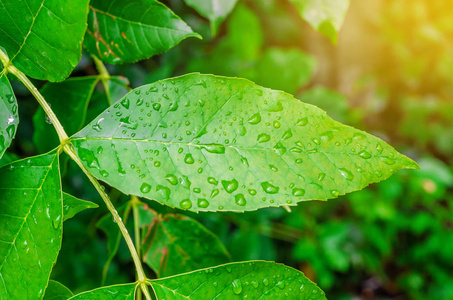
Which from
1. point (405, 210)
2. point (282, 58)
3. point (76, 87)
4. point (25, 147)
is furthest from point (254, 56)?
point (405, 210)

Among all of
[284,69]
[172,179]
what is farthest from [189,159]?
[284,69]

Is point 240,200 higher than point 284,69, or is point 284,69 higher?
point 240,200

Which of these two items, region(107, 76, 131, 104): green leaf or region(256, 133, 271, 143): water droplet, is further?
region(107, 76, 131, 104): green leaf

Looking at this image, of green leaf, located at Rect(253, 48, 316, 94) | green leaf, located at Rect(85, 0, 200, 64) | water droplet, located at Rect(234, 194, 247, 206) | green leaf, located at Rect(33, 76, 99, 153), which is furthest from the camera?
green leaf, located at Rect(253, 48, 316, 94)

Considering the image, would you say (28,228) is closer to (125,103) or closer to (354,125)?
(125,103)

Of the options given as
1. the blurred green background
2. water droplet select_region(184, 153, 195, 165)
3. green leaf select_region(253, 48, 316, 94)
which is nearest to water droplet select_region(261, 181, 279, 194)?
water droplet select_region(184, 153, 195, 165)

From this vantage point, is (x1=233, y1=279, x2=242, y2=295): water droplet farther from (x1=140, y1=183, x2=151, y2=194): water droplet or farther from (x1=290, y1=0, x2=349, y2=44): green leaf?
(x1=290, y1=0, x2=349, y2=44): green leaf

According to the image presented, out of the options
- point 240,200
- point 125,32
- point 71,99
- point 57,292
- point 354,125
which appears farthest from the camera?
point 354,125
